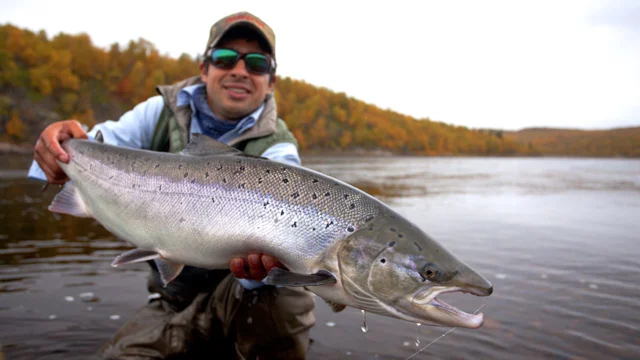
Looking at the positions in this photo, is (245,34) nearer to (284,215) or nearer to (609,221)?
(284,215)

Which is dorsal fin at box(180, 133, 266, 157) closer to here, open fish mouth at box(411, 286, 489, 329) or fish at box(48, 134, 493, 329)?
fish at box(48, 134, 493, 329)

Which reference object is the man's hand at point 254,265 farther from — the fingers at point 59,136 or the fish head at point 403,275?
the fingers at point 59,136

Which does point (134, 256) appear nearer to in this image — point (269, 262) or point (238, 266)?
point (238, 266)

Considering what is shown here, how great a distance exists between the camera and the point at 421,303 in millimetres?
1899

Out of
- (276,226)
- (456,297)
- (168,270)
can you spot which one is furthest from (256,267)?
(456,297)

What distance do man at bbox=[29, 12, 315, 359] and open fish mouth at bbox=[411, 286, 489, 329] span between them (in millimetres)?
1566

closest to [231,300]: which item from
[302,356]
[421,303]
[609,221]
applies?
[302,356]

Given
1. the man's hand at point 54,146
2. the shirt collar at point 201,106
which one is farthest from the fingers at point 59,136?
the shirt collar at point 201,106

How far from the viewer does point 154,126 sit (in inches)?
143

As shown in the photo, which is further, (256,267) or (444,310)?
(256,267)

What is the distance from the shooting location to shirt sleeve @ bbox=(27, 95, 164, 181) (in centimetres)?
344

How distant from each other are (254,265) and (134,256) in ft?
2.44

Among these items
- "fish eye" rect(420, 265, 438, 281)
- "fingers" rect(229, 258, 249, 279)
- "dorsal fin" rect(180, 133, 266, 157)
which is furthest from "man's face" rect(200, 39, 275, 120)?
"fish eye" rect(420, 265, 438, 281)

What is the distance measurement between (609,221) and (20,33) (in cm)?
7401
